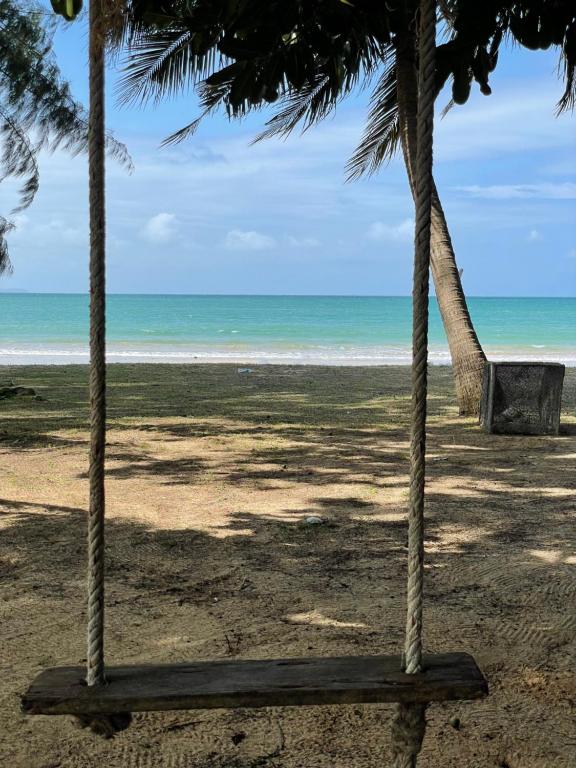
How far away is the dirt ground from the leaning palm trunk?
2.80 feet

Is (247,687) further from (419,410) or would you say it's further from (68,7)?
(68,7)

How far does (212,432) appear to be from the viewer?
841 cm

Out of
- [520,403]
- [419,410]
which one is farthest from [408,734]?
[520,403]

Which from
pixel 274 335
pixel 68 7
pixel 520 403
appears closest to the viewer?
pixel 68 7

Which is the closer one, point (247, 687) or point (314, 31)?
point (247, 687)

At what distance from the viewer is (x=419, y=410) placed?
5.96 feet

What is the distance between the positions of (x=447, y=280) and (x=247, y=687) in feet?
26.0

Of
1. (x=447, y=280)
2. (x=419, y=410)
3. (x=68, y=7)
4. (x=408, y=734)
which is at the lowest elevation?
(x=408, y=734)

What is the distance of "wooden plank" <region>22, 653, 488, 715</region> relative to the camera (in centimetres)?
172

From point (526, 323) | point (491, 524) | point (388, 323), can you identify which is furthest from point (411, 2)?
point (526, 323)

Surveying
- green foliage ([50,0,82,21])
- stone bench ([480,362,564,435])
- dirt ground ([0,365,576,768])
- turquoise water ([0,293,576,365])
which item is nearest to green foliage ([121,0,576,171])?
green foliage ([50,0,82,21])

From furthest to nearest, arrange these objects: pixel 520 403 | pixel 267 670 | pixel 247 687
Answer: pixel 520 403 < pixel 267 670 < pixel 247 687

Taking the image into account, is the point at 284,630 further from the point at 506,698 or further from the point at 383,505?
the point at 383,505

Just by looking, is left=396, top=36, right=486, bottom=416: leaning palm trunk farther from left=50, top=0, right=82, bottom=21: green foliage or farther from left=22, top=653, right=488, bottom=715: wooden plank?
left=22, top=653, right=488, bottom=715: wooden plank
